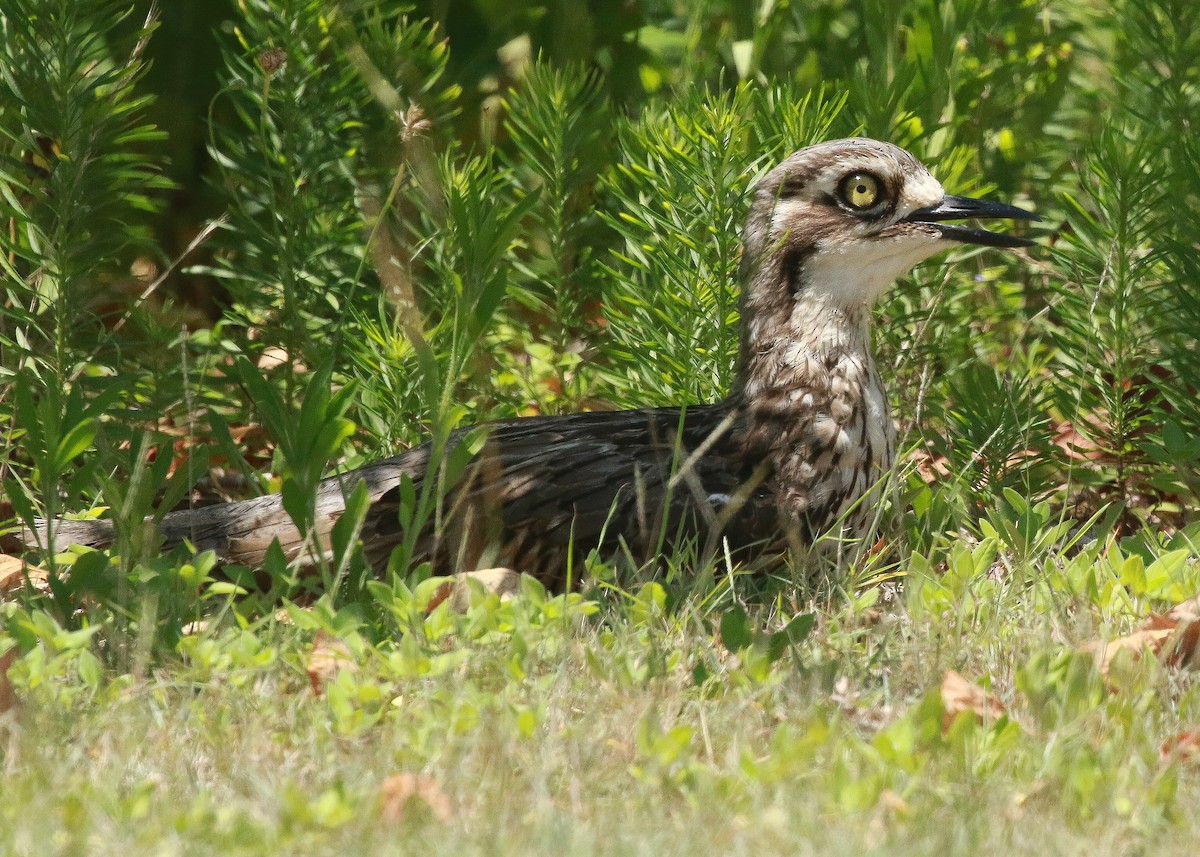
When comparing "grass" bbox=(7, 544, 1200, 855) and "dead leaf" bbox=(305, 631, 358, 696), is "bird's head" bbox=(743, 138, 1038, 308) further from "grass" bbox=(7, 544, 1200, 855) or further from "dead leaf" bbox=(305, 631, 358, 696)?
"dead leaf" bbox=(305, 631, 358, 696)

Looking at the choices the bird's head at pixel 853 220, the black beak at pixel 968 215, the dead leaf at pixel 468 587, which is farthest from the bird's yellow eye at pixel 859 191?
the dead leaf at pixel 468 587

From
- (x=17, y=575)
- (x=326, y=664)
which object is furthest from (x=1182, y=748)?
Answer: (x=17, y=575)

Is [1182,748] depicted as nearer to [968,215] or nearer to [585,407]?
[968,215]

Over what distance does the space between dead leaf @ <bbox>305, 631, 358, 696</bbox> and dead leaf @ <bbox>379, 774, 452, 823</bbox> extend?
520mm

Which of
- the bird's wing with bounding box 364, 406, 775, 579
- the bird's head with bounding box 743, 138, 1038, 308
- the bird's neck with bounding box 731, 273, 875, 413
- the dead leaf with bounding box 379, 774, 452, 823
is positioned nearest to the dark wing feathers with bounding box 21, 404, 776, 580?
the bird's wing with bounding box 364, 406, 775, 579

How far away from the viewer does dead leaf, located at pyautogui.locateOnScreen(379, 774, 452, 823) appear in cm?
252

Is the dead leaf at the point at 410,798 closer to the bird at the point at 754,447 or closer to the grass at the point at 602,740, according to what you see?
the grass at the point at 602,740

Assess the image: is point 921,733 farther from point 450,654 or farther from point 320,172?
point 320,172

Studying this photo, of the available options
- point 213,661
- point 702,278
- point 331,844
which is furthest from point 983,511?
point 331,844

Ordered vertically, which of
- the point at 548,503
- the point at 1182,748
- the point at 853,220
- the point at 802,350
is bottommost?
the point at 1182,748

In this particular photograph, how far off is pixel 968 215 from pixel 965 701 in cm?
178

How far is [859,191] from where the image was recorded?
14.3 ft

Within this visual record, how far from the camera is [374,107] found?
513cm

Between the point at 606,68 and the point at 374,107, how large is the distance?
3.64 ft
